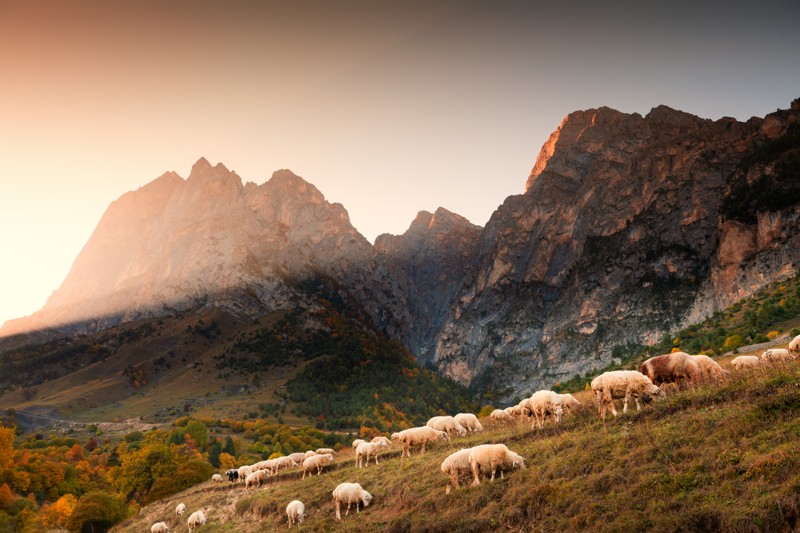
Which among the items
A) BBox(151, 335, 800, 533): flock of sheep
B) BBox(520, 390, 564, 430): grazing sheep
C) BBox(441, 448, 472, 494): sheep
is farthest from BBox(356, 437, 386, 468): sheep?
BBox(441, 448, 472, 494): sheep

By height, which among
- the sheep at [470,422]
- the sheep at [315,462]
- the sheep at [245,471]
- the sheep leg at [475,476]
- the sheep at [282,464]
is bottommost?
the sheep at [245,471]

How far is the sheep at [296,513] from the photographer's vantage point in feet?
84.4

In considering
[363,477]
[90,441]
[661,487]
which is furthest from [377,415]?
[661,487]

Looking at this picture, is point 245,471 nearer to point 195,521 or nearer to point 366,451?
point 195,521

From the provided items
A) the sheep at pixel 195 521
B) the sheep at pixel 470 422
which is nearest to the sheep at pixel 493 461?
the sheep at pixel 470 422

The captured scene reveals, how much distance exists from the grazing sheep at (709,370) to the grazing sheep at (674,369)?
0.56 ft

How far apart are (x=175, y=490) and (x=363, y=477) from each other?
A: 152 feet

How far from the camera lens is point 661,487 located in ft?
48.0

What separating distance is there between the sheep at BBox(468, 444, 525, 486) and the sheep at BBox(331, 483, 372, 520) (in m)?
6.52

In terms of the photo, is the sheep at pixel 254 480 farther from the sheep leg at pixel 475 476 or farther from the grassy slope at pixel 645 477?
the sheep leg at pixel 475 476

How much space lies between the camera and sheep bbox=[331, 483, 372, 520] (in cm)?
2339

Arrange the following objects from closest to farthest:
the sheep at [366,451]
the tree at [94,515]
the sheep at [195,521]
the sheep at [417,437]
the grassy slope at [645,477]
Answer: the grassy slope at [645,477] < the sheep at [417,437] < the sheep at [366,451] < the sheep at [195,521] < the tree at [94,515]

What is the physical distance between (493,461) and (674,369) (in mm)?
13014

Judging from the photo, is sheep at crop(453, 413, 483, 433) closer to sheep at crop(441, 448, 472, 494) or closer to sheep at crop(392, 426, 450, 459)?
sheep at crop(392, 426, 450, 459)
